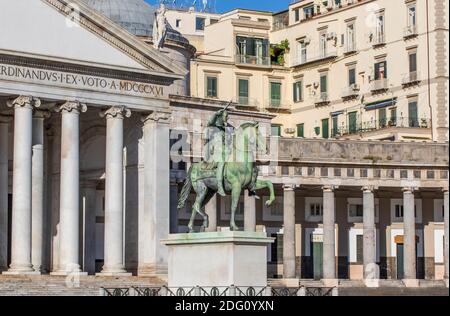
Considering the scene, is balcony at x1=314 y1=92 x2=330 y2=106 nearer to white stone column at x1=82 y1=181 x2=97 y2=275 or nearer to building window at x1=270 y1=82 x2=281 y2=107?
building window at x1=270 y1=82 x2=281 y2=107

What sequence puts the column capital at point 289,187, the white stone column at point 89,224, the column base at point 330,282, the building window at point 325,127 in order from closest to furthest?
1. the white stone column at point 89,224
2. the column base at point 330,282
3. the column capital at point 289,187
4. the building window at point 325,127

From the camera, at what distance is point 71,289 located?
2911 inches

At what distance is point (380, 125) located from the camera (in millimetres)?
108688

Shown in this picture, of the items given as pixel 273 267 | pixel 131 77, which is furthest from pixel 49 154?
pixel 273 267

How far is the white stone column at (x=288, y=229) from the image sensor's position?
308 ft

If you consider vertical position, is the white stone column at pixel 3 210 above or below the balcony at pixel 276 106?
below

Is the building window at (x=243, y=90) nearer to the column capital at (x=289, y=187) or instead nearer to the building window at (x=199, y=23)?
the column capital at (x=289, y=187)

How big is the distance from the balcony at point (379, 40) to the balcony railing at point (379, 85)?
261 centimetres

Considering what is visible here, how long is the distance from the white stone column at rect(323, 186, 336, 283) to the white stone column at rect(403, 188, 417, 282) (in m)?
4.64

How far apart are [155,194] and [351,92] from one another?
110ft

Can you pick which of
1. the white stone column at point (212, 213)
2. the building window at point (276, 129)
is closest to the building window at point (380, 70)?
the building window at point (276, 129)

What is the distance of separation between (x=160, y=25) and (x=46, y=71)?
489 inches

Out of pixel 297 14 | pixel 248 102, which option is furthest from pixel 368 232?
pixel 297 14
